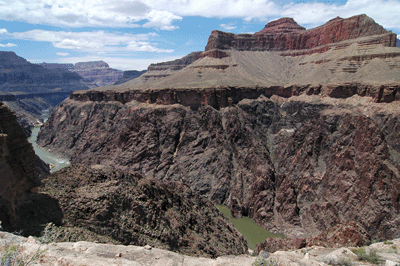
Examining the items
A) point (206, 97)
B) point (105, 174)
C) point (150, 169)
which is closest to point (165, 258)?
point (105, 174)

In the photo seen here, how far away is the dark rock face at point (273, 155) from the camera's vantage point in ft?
124

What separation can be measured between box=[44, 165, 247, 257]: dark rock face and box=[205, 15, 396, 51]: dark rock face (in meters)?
80.4

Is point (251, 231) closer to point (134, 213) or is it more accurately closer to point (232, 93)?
point (134, 213)

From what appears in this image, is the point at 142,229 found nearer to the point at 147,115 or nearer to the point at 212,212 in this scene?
the point at 212,212

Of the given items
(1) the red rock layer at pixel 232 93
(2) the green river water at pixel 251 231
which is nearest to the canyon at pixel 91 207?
(2) the green river water at pixel 251 231

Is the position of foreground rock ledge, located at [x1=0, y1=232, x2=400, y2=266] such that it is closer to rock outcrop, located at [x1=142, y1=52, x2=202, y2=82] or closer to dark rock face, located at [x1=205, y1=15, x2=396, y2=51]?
dark rock face, located at [x1=205, y1=15, x2=396, y2=51]

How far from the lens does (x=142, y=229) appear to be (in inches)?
790

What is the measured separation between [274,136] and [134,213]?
51.4m

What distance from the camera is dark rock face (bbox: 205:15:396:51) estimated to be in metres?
85.7

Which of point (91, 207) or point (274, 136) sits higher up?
point (91, 207)

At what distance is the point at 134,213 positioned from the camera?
68.6 ft

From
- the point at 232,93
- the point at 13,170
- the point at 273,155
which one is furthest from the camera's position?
the point at 232,93

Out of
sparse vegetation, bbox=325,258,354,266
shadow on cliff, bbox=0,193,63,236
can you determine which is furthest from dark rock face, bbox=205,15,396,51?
shadow on cliff, bbox=0,193,63,236

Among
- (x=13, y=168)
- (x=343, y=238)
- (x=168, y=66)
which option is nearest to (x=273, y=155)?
(x=343, y=238)
